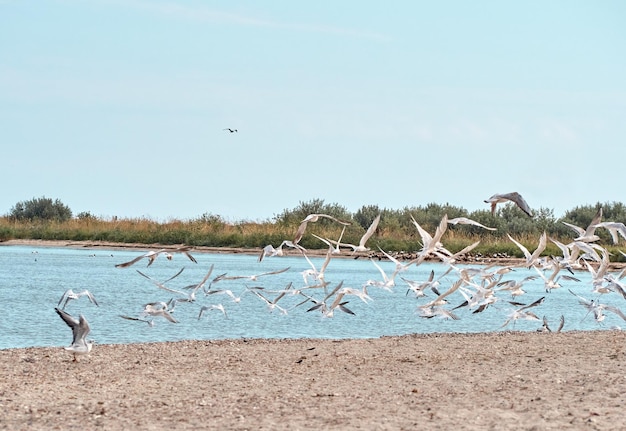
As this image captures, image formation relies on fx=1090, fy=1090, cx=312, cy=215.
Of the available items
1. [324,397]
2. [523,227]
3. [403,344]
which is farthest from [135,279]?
[523,227]

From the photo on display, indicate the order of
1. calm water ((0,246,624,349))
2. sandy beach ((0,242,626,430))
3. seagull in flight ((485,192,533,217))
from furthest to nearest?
1. calm water ((0,246,624,349))
2. seagull in flight ((485,192,533,217))
3. sandy beach ((0,242,626,430))

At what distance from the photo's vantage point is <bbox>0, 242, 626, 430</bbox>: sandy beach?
6.94 m

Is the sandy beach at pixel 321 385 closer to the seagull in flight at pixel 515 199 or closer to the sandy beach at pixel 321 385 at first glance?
the sandy beach at pixel 321 385

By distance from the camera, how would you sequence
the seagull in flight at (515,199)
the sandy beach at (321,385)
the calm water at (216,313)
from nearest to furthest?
the sandy beach at (321,385)
the seagull in flight at (515,199)
the calm water at (216,313)

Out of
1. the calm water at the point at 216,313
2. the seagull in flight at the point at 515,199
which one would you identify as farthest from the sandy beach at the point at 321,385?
the calm water at the point at 216,313

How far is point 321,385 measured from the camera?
27.7 feet

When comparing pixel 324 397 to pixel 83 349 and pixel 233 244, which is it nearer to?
pixel 83 349

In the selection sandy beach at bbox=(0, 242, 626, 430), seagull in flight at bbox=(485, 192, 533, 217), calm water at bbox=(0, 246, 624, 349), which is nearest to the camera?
sandy beach at bbox=(0, 242, 626, 430)

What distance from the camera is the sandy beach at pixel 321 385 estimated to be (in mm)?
6941

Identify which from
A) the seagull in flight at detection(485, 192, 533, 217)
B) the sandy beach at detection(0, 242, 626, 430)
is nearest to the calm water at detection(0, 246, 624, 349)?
the sandy beach at detection(0, 242, 626, 430)

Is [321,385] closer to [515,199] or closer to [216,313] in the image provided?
[515,199]

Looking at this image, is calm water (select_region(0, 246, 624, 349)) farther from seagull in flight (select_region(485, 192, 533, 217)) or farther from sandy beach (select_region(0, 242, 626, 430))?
seagull in flight (select_region(485, 192, 533, 217))

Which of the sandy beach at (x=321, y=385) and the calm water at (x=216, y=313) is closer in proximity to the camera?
the sandy beach at (x=321, y=385)

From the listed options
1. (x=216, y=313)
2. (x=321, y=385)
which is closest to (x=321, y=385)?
(x=321, y=385)
